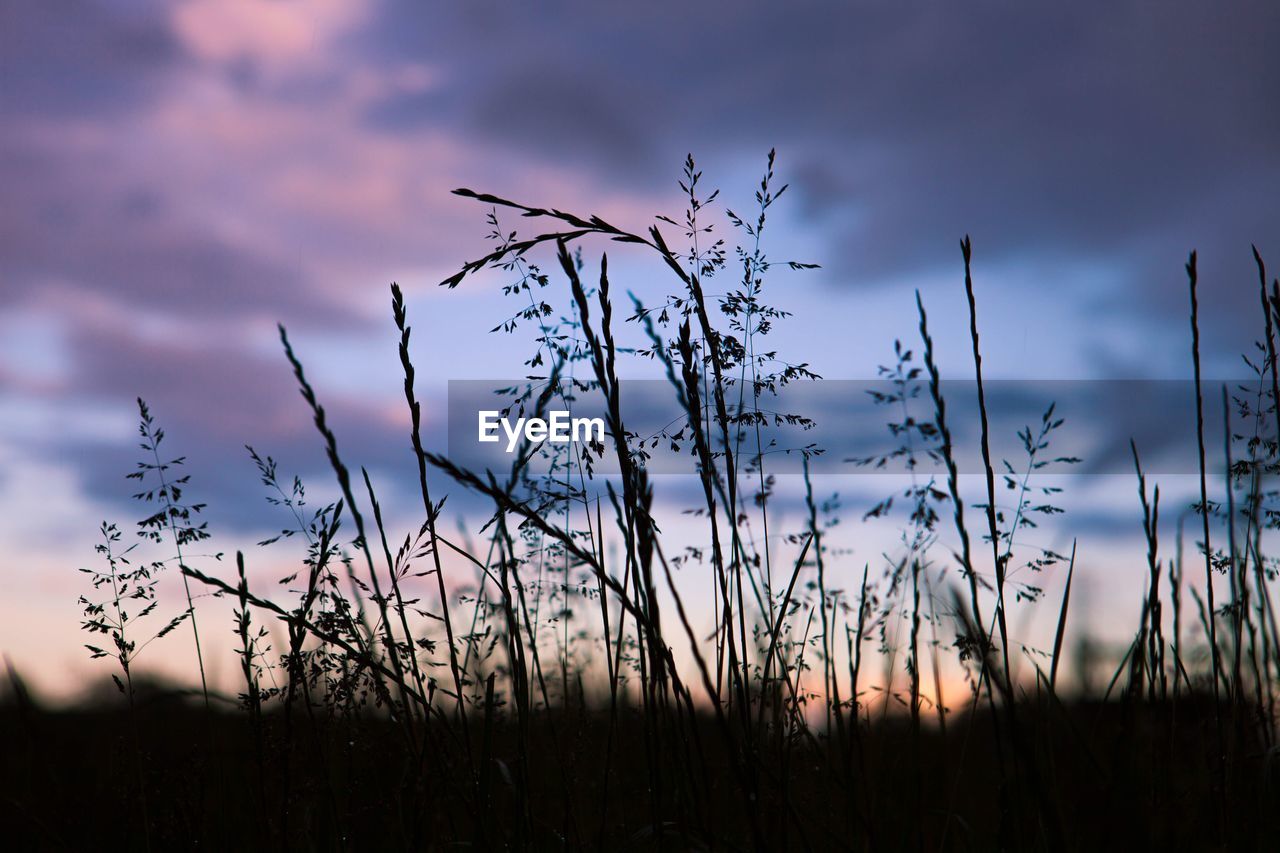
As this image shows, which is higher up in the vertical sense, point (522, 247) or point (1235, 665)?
point (522, 247)

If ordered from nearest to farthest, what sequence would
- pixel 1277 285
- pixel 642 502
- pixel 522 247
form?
pixel 642 502, pixel 522 247, pixel 1277 285

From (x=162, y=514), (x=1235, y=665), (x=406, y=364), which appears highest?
(x=406, y=364)

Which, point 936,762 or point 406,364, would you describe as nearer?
point 406,364

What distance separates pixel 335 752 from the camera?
296cm

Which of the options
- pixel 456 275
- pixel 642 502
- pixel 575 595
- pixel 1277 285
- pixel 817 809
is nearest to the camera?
pixel 642 502

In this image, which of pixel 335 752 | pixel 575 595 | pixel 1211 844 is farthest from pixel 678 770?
pixel 575 595

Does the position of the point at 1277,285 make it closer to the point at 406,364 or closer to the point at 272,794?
the point at 406,364

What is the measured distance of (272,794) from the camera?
128 inches

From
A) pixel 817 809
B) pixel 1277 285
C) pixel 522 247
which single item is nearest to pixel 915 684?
pixel 817 809

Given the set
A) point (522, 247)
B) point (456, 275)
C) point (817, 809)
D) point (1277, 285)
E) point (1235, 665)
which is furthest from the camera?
point (817, 809)

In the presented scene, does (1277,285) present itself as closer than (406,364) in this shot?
No

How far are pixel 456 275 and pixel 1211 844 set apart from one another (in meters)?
1.96

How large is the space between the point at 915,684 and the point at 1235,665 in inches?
32.3

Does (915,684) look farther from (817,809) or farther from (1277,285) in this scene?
(1277,285)
